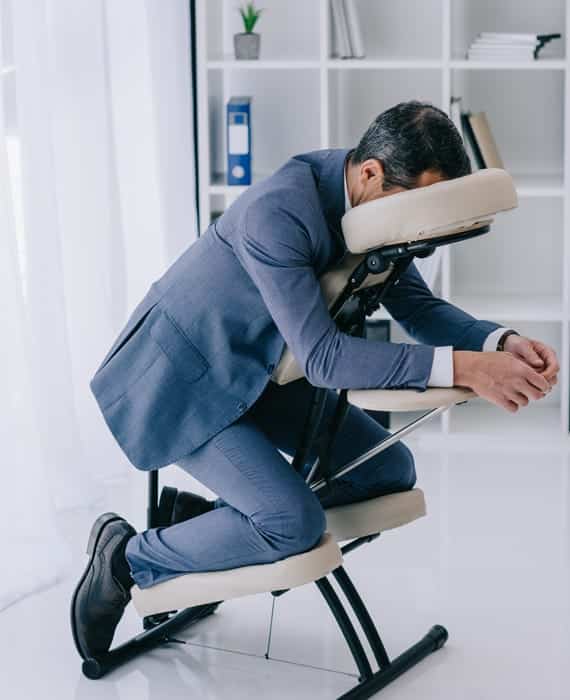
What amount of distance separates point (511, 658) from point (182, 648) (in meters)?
0.65

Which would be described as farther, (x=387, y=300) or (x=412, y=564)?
(x=412, y=564)

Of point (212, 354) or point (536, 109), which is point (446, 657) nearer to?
point (212, 354)

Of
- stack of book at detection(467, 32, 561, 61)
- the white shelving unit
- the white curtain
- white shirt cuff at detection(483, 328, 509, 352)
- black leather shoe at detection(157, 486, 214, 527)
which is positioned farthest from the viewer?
the white shelving unit

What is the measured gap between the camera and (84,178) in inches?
127

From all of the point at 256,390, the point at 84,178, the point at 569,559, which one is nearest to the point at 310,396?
the point at 256,390

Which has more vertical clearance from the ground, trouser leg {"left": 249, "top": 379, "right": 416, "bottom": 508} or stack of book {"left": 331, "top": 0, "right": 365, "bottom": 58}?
stack of book {"left": 331, "top": 0, "right": 365, "bottom": 58}

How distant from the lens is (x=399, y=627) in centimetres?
243

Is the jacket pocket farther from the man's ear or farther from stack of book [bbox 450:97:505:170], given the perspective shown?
stack of book [bbox 450:97:505:170]

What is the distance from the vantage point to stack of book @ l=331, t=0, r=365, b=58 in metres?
3.76

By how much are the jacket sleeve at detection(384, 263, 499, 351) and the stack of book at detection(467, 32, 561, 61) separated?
157cm

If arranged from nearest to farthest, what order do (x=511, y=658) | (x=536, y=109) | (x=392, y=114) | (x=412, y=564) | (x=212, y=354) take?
(x=392, y=114) < (x=212, y=354) < (x=511, y=658) < (x=412, y=564) < (x=536, y=109)


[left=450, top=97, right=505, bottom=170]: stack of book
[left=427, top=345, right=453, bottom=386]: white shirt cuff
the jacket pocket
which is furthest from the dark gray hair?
[left=450, top=97, right=505, bottom=170]: stack of book

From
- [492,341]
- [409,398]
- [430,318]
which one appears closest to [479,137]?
[430,318]

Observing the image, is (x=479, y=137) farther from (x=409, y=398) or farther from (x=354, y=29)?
(x=409, y=398)
